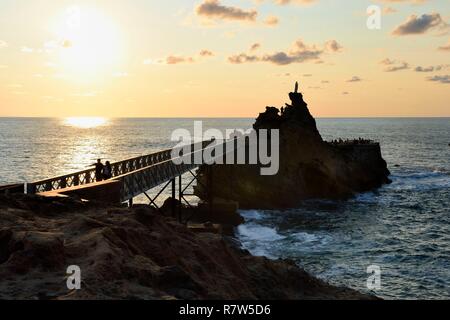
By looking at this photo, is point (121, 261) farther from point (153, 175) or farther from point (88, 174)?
point (153, 175)

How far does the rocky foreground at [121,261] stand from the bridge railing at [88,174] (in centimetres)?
587

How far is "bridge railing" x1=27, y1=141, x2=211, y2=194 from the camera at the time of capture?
19056mm

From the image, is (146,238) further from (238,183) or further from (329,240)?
(238,183)

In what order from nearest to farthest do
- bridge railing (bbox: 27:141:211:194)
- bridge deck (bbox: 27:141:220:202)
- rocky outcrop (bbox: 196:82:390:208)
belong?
bridge deck (bbox: 27:141:220:202)
bridge railing (bbox: 27:141:211:194)
rocky outcrop (bbox: 196:82:390:208)

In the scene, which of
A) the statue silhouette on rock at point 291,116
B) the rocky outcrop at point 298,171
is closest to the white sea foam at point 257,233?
the rocky outcrop at point 298,171

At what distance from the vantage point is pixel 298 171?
172 feet

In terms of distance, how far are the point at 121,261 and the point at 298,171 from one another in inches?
1770

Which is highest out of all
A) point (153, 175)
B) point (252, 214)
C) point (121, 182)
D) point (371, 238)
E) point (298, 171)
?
point (121, 182)

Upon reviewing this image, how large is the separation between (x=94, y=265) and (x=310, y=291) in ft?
22.8

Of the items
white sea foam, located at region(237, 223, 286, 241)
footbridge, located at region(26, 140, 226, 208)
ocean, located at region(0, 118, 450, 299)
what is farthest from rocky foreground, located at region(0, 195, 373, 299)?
white sea foam, located at region(237, 223, 286, 241)

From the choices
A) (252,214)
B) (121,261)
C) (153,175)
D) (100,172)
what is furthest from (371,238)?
(121,261)

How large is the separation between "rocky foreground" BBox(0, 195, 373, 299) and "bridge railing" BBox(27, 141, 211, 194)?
5874 millimetres

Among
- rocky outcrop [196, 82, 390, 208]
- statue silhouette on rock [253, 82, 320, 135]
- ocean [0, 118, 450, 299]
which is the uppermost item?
statue silhouette on rock [253, 82, 320, 135]

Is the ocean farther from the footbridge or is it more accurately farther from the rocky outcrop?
the footbridge
